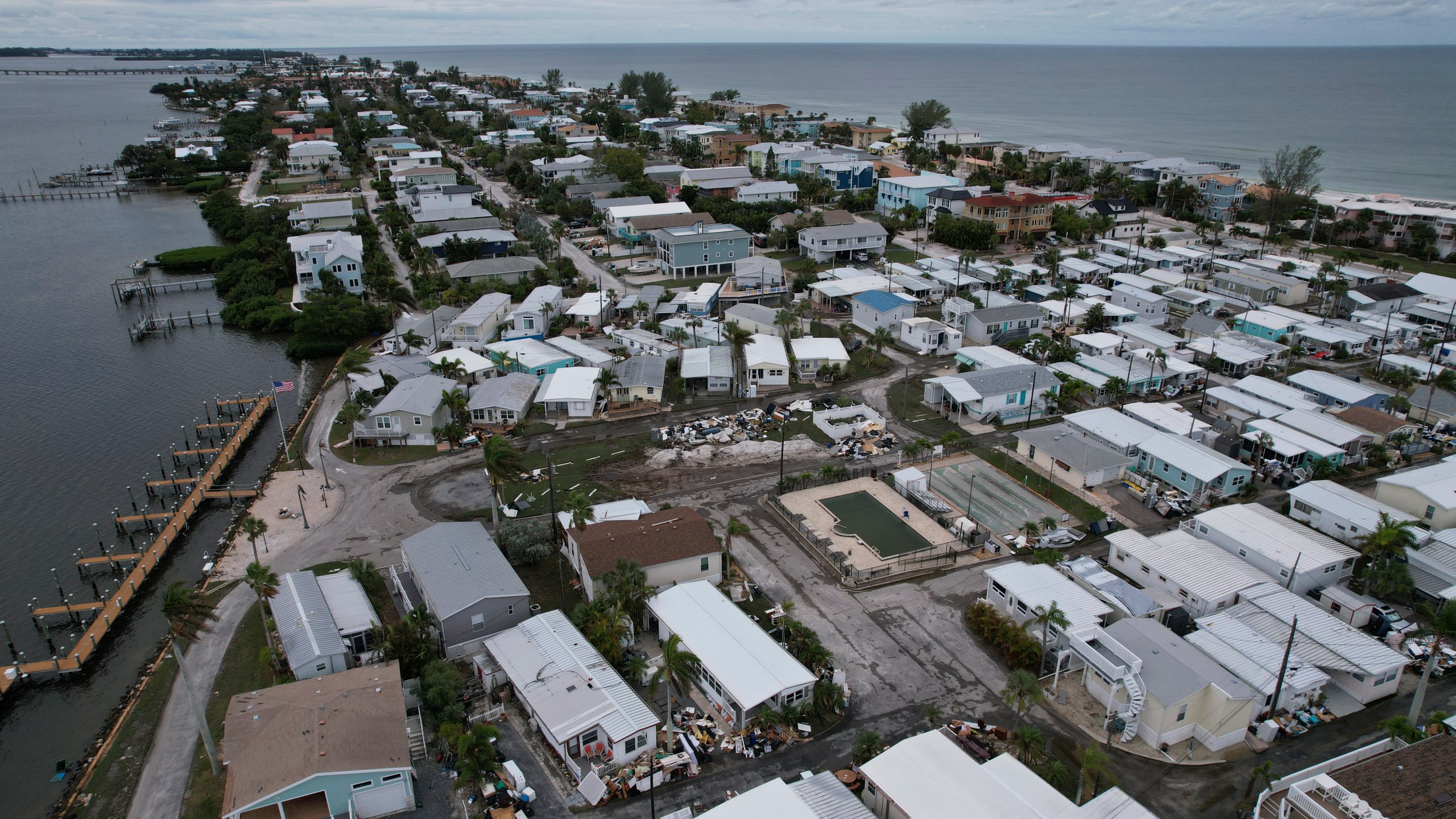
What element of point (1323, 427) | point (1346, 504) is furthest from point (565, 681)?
point (1323, 427)

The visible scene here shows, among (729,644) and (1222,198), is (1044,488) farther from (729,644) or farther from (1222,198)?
(1222,198)

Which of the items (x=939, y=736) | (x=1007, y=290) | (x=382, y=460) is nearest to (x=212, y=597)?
(x=382, y=460)

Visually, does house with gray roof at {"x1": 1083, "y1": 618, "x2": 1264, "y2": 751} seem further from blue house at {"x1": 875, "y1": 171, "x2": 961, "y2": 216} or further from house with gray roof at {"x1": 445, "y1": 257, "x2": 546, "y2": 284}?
blue house at {"x1": 875, "y1": 171, "x2": 961, "y2": 216}

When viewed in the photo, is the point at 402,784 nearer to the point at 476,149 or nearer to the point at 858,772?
the point at 858,772

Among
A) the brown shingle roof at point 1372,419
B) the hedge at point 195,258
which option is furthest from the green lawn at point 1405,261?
the hedge at point 195,258

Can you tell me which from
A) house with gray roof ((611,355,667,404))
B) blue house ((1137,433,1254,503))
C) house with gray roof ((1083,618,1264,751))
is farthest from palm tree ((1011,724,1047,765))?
house with gray roof ((611,355,667,404))

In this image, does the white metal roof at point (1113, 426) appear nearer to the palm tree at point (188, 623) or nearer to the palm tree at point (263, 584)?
the palm tree at point (263, 584)
